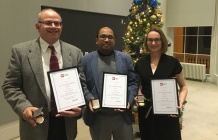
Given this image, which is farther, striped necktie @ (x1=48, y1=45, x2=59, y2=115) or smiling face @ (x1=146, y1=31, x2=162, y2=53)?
smiling face @ (x1=146, y1=31, x2=162, y2=53)

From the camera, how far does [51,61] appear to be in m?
1.39

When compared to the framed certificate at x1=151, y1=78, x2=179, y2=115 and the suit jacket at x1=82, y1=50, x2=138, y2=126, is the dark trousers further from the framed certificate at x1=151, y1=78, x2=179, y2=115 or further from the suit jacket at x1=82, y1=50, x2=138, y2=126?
the framed certificate at x1=151, y1=78, x2=179, y2=115

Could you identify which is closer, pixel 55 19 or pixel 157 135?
pixel 55 19

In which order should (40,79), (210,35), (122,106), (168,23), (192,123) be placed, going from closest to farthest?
(40,79) < (122,106) < (192,123) < (210,35) < (168,23)

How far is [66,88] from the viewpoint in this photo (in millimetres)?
1376

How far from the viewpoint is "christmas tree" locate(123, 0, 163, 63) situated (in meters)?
3.19

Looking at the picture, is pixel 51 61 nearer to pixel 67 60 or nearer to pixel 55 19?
pixel 67 60

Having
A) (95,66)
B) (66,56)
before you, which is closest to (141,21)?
(95,66)

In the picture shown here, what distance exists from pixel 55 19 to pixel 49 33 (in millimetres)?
101

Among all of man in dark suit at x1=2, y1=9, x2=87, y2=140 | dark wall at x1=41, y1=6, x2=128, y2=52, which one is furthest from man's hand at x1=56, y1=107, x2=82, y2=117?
dark wall at x1=41, y1=6, x2=128, y2=52

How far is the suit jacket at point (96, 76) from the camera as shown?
180 cm

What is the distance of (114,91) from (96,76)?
211 mm

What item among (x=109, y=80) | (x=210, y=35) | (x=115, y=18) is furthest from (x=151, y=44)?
(x=210, y=35)

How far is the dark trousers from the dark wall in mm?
2766
